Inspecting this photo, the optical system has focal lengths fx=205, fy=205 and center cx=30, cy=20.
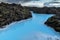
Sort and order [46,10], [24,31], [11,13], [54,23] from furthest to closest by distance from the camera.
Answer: [46,10] < [11,13] < [54,23] < [24,31]

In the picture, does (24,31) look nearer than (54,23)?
Yes

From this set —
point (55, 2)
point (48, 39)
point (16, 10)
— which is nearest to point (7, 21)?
point (16, 10)

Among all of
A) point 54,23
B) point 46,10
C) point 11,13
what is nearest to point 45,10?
point 46,10

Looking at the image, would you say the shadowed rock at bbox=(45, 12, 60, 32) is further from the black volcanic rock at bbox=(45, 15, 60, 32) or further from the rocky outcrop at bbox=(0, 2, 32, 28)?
the rocky outcrop at bbox=(0, 2, 32, 28)

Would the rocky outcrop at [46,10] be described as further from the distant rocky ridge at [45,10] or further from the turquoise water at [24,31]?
the turquoise water at [24,31]

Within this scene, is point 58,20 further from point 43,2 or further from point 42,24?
point 43,2

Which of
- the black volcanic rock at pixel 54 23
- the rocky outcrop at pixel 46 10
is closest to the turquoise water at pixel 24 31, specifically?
the black volcanic rock at pixel 54 23

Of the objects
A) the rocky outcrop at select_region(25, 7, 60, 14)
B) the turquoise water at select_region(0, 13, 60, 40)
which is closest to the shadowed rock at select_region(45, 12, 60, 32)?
the turquoise water at select_region(0, 13, 60, 40)

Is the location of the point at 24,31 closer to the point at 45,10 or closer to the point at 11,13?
the point at 11,13

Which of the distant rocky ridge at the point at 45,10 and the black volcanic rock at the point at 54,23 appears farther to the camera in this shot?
the distant rocky ridge at the point at 45,10
